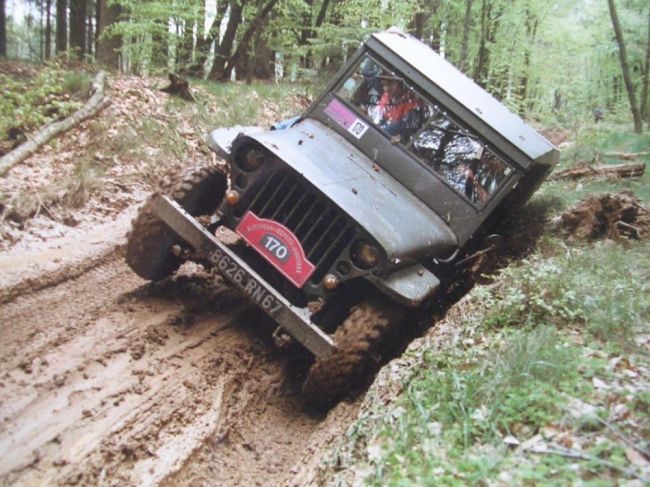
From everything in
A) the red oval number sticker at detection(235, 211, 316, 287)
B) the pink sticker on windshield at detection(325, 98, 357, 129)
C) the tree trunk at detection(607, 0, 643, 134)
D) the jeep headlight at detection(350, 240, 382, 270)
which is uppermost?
the tree trunk at detection(607, 0, 643, 134)

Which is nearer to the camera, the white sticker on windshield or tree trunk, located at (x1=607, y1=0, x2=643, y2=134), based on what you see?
the white sticker on windshield

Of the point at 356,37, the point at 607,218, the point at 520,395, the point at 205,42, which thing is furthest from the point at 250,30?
the point at 520,395

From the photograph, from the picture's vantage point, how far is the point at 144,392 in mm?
3295

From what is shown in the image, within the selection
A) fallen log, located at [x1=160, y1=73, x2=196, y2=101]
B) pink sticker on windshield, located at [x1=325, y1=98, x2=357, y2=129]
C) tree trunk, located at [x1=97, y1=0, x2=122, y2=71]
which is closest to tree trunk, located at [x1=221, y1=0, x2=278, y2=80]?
tree trunk, located at [x1=97, y1=0, x2=122, y2=71]

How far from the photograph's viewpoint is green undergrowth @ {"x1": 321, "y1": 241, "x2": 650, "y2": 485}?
2.28 metres

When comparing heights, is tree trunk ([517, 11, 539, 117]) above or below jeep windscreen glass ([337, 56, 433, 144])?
below

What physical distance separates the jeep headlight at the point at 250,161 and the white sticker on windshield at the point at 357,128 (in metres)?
1.12

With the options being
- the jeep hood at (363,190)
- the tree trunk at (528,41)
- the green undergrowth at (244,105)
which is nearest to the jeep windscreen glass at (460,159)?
the jeep hood at (363,190)

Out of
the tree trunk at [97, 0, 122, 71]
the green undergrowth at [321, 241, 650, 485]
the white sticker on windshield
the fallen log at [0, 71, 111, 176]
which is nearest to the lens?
the green undergrowth at [321, 241, 650, 485]

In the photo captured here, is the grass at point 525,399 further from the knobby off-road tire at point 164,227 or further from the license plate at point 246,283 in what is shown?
the knobby off-road tire at point 164,227

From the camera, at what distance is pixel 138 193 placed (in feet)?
20.9

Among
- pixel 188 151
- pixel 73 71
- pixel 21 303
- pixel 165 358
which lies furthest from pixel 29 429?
pixel 73 71

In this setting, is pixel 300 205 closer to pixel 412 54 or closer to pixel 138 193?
pixel 412 54

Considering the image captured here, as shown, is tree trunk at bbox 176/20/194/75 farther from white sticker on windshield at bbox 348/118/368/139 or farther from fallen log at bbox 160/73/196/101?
white sticker on windshield at bbox 348/118/368/139
